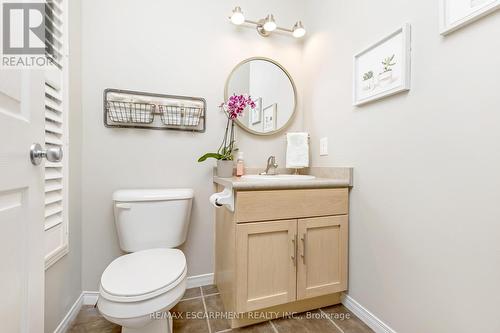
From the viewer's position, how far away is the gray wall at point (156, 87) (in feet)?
4.75

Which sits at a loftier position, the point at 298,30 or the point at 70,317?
the point at 298,30

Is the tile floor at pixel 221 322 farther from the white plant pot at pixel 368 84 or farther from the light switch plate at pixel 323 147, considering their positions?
the white plant pot at pixel 368 84

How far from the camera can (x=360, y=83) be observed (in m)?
1.32

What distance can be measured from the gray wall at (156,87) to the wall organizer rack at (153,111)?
0.05 m

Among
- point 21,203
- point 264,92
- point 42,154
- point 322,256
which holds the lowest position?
point 322,256

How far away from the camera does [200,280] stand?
5.46ft

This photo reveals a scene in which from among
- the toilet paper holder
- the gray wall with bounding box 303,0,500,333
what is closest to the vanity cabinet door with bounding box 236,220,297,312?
the toilet paper holder

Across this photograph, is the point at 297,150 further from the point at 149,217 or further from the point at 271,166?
the point at 149,217

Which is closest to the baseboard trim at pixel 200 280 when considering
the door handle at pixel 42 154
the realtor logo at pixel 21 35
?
the door handle at pixel 42 154

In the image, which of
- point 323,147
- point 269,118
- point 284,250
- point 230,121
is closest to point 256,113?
point 269,118

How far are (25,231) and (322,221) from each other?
1.25 metres

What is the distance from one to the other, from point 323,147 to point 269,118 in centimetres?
48

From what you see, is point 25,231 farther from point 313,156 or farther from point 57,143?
point 313,156

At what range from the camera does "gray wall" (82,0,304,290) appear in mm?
1447
